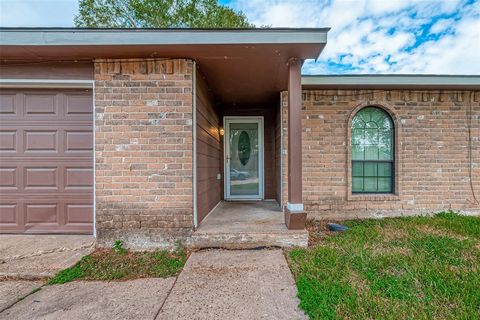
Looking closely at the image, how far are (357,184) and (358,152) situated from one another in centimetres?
64

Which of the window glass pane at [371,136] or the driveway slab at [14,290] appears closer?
the driveway slab at [14,290]

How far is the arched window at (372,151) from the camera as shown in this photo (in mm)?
4660

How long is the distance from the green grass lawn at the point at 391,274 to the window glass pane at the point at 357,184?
1.12 meters

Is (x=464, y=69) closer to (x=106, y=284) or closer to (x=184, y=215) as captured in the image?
(x=184, y=215)

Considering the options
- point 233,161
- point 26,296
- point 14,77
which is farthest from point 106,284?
point 233,161

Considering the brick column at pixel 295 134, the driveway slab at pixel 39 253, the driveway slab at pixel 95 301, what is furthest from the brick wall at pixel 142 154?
the brick column at pixel 295 134

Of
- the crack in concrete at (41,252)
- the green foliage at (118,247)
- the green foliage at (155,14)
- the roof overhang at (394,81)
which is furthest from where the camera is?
the green foliage at (155,14)

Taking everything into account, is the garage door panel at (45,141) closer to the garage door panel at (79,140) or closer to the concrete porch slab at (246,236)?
the garage door panel at (79,140)

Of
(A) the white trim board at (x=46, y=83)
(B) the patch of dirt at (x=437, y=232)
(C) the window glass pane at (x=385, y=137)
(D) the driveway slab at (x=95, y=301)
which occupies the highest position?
(A) the white trim board at (x=46, y=83)

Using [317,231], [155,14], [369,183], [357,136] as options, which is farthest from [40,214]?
[155,14]

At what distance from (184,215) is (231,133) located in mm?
3299

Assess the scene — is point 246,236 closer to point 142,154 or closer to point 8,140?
point 142,154

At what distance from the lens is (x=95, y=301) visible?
6.61 feet

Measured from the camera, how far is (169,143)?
312 centimetres
